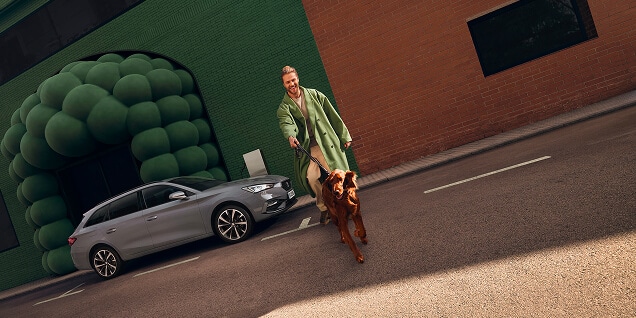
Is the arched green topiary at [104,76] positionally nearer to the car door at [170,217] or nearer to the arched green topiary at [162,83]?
the arched green topiary at [162,83]

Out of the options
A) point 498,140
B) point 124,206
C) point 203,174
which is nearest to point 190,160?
point 203,174

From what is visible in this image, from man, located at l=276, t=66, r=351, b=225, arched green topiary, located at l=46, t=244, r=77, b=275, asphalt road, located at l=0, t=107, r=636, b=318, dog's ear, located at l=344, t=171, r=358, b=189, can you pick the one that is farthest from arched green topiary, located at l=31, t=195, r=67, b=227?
dog's ear, located at l=344, t=171, r=358, b=189

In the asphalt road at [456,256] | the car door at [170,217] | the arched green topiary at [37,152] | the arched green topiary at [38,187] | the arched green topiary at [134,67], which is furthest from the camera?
Result: the arched green topiary at [38,187]

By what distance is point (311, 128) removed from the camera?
5.75m

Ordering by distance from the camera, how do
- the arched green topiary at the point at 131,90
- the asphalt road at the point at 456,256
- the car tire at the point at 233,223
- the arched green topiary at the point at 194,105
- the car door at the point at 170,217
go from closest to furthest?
the asphalt road at the point at 456,256 → the car tire at the point at 233,223 → the car door at the point at 170,217 → the arched green topiary at the point at 131,90 → the arched green topiary at the point at 194,105

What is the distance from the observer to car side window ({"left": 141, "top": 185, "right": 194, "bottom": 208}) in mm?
7830

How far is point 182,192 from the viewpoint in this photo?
7.44m

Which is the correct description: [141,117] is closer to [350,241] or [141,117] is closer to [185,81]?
[185,81]

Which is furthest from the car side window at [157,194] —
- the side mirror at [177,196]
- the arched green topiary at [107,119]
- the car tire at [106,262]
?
the arched green topiary at [107,119]

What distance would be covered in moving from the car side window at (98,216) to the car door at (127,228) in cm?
9

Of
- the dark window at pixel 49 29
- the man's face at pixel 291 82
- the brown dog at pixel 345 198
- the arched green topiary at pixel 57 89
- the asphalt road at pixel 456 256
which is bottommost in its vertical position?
the asphalt road at pixel 456 256

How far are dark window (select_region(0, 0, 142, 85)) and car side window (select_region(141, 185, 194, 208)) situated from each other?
6.37 meters

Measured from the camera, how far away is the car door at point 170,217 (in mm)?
7473

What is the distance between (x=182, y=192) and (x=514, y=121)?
773 centimetres
